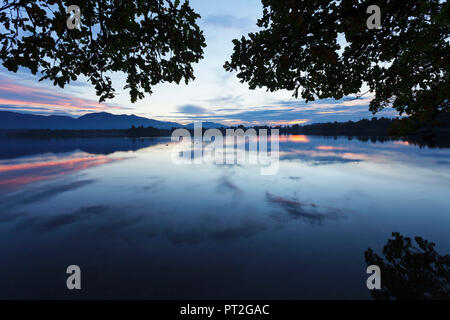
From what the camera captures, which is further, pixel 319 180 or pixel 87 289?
pixel 319 180

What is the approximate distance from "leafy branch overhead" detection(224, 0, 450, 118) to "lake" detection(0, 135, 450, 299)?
558cm

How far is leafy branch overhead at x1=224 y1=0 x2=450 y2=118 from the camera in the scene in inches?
215

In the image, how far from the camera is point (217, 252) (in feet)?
24.4

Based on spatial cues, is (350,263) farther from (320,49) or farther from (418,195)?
(418,195)

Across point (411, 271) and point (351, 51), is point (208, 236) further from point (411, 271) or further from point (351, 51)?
point (351, 51)

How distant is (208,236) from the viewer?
8.59m

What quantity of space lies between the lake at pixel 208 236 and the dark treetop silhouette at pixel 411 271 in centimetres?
43

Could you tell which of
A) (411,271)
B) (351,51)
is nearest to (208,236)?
(411,271)

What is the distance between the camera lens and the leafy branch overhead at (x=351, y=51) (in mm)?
5473

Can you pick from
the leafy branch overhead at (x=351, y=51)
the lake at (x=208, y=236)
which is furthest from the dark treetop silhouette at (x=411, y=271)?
the leafy branch overhead at (x=351, y=51)

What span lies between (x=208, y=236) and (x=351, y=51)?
8.94 metres
